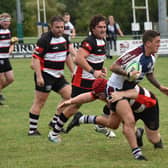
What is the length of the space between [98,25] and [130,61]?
159 cm

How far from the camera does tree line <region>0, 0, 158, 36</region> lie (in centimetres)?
6762

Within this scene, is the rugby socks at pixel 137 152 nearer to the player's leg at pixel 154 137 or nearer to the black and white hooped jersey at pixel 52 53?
the player's leg at pixel 154 137

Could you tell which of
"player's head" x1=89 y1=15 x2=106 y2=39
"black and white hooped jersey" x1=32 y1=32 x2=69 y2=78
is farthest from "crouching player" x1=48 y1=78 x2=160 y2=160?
"player's head" x1=89 y1=15 x2=106 y2=39

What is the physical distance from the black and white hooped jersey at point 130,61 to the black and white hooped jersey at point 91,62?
1.38m

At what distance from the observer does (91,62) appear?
973cm

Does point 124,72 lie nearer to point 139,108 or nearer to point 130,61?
point 130,61

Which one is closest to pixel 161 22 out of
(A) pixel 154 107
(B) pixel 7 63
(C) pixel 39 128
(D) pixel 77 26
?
(B) pixel 7 63

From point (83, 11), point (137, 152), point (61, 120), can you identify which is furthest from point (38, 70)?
point (83, 11)

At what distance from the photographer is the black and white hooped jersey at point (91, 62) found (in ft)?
31.5

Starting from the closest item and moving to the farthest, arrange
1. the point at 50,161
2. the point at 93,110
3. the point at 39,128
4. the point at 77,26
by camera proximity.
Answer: the point at 50,161, the point at 39,128, the point at 93,110, the point at 77,26

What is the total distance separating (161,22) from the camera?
3112 cm

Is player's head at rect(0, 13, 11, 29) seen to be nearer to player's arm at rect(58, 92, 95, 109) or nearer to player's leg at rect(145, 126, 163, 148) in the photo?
player's arm at rect(58, 92, 95, 109)

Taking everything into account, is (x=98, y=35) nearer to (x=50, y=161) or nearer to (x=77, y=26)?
(x=50, y=161)

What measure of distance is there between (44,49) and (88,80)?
832 mm
